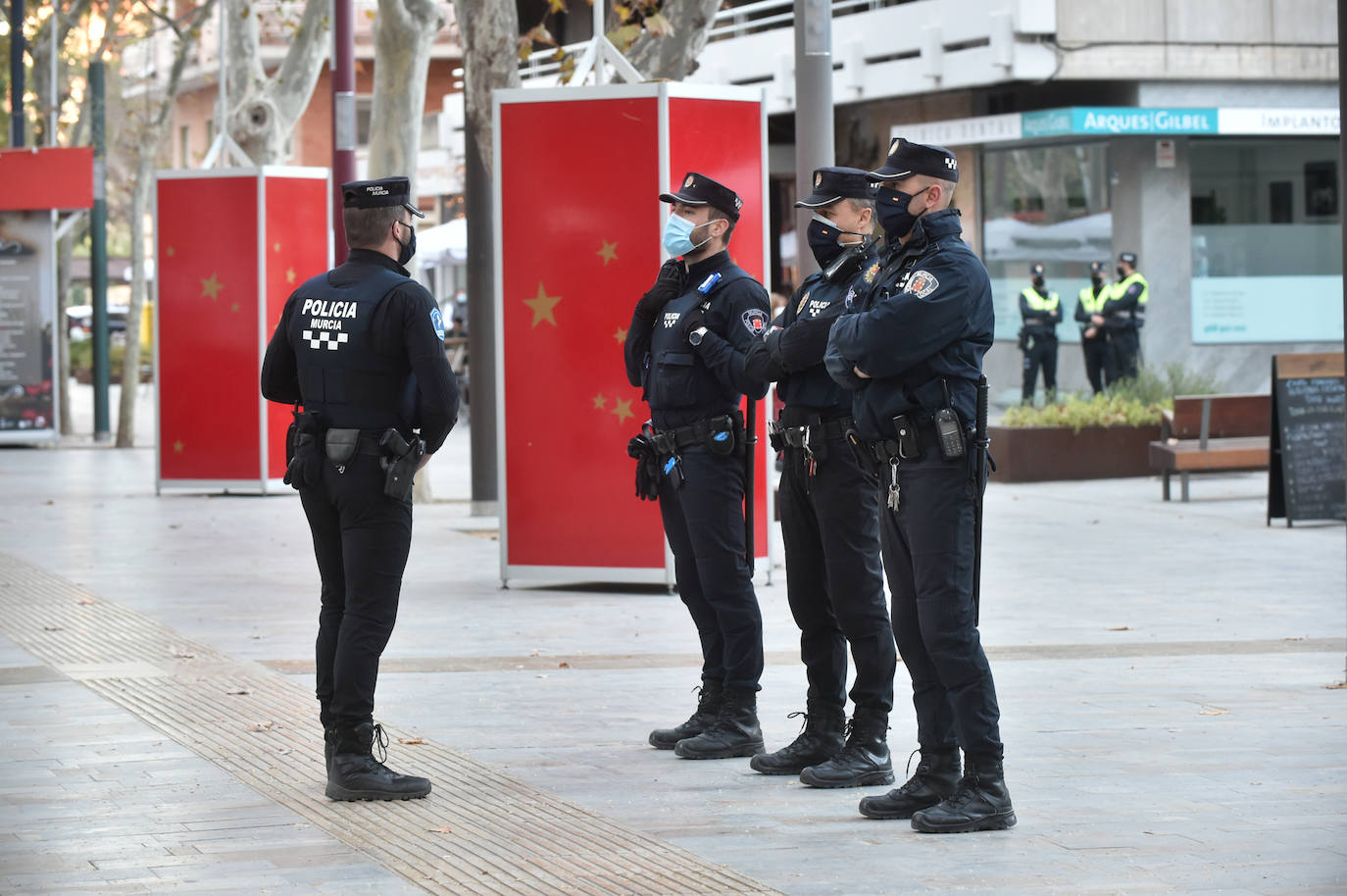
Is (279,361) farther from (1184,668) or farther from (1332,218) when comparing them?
(1332,218)

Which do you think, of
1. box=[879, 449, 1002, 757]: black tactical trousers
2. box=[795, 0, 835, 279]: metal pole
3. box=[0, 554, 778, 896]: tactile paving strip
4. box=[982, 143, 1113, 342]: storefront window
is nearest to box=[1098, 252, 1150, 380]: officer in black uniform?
box=[982, 143, 1113, 342]: storefront window

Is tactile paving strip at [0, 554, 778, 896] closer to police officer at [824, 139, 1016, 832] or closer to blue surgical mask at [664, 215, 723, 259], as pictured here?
police officer at [824, 139, 1016, 832]

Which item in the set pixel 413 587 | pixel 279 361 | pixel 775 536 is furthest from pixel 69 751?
pixel 775 536

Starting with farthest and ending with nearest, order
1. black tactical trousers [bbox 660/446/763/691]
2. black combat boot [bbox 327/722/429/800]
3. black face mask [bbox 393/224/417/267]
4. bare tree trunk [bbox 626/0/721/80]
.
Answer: bare tree trunk [bbox 626/0/721/80]
black tactical trousers [bbox 660/446/763/691]
black face mask [bbox 393/224/417/267]
black combat boot [bbox 327/722/429/800]

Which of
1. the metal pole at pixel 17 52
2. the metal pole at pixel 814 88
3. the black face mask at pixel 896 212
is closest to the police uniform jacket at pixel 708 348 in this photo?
the black face mask at pixel 896 212

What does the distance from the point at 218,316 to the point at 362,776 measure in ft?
41.2

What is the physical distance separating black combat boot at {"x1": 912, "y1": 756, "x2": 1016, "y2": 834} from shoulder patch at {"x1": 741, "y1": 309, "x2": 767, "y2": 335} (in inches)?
71.6

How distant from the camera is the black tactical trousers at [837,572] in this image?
6469 mm

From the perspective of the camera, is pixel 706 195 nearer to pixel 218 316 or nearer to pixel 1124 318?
pixel 218 316

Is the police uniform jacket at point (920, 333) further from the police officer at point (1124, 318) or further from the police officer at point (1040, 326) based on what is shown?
the police officer at point (1040, 326)

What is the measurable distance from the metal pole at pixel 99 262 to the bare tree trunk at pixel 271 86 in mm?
3407

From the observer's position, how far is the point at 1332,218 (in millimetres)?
29312

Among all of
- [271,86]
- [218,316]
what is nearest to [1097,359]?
[271,86]

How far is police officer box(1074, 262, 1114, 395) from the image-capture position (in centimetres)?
2469
